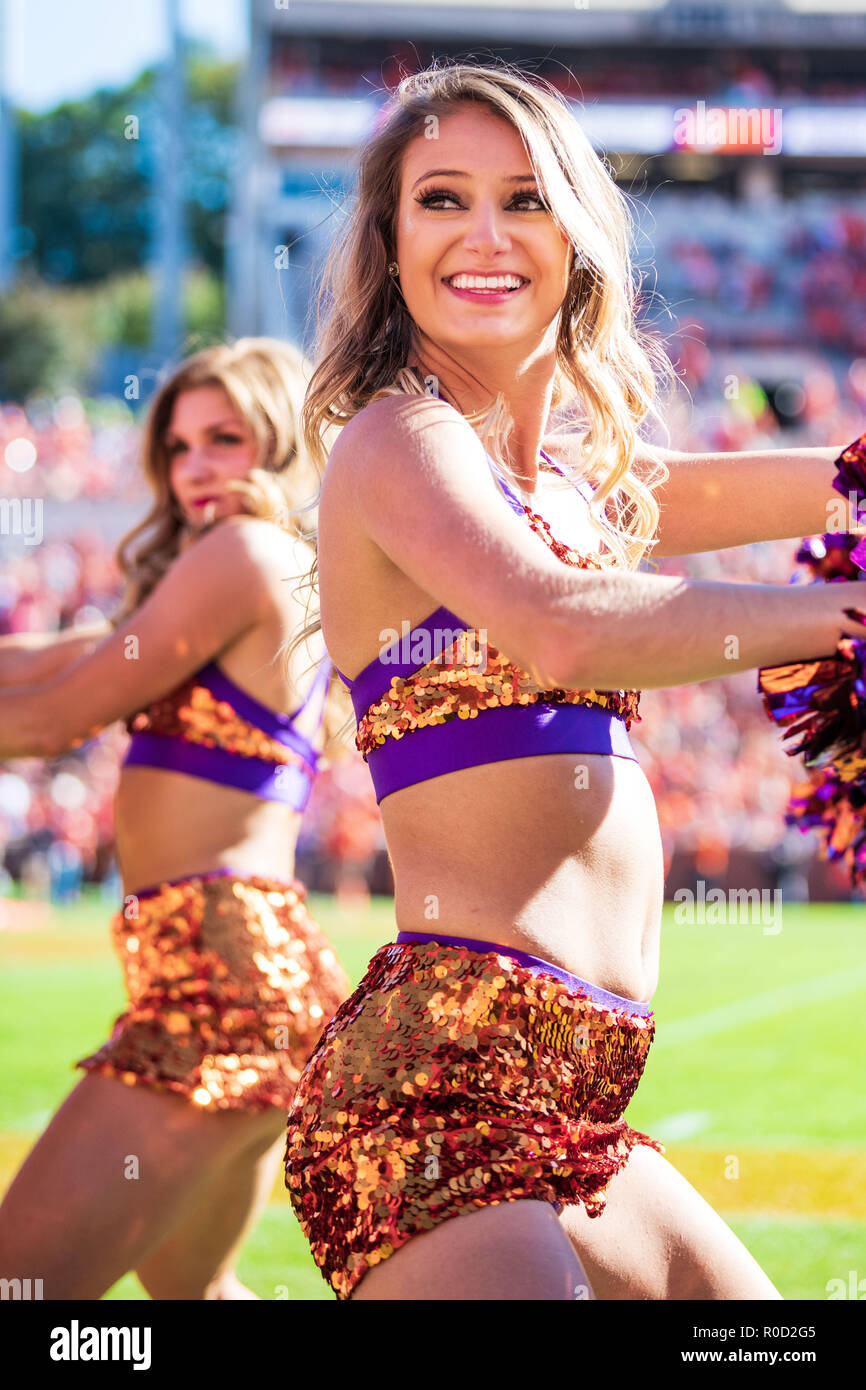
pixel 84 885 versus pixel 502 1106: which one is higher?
pixel 502 1106

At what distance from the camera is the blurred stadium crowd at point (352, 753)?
1530 cm

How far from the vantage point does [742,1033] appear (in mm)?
8273

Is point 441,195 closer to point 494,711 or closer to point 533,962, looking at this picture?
point 494,711

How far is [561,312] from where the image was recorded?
81.3 inches

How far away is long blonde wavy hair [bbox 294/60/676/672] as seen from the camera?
1.91 m

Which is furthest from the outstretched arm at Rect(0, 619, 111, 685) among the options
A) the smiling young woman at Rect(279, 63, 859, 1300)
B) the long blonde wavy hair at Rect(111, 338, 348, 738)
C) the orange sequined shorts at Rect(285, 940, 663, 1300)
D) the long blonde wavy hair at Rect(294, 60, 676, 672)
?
the orange sequined shorts at Rect(285, 940, 663, 1300)

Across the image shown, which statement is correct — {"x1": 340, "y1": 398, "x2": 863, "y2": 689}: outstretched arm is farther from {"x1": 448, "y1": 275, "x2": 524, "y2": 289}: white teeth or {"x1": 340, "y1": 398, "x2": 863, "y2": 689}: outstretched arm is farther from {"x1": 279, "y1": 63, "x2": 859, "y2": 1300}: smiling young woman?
{"x1": 448, "y1": 275, "x2": 524, "y2": 289}: white teeth

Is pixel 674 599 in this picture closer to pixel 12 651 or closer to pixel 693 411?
pixel 12 651

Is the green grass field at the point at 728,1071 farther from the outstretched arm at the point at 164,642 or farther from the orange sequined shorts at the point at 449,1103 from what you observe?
the orange sequined shorts at the point at 449,1103

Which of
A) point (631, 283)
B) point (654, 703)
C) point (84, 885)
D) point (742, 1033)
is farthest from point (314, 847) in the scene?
point (631, 283)

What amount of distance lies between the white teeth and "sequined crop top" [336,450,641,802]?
243 mm

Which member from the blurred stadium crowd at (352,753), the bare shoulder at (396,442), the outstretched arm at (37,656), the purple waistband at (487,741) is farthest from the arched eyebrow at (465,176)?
the blurred stadium crowd at (352,753)

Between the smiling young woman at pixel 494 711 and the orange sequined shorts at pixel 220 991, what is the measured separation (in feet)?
2.29

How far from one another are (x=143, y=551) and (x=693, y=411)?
17.9 m
